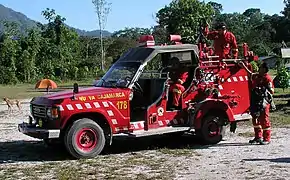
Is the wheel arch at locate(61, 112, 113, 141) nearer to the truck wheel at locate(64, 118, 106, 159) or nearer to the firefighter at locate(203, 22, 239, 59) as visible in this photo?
the truck wheel at locate(64, 118, 106, 159)

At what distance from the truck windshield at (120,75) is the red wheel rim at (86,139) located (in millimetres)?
1139

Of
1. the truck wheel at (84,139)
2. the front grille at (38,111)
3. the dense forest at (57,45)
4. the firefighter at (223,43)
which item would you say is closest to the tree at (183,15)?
the dense forest at (57,45)

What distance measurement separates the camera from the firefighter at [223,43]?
11.6m

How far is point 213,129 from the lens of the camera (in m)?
11.2

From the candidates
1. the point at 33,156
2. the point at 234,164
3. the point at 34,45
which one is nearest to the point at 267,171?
the point at 234,164

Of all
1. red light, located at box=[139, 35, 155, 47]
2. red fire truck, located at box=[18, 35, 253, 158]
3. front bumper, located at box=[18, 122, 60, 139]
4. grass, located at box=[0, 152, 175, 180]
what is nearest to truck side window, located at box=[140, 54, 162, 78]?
red fire truck, located at box=[18, 35, 253, 158]

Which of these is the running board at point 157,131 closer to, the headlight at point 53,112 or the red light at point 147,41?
the headlight at point 53,112

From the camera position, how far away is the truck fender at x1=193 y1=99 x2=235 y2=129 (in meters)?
11.0

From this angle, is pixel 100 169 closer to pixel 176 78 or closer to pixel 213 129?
pixel 176 78

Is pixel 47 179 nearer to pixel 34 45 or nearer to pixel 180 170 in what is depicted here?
pixel 180 170

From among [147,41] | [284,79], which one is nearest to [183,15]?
[284,79]

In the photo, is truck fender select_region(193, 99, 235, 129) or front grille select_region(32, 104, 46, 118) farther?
truck fender select_region(193, 99, 235, 129)

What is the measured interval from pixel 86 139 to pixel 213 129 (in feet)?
9.28

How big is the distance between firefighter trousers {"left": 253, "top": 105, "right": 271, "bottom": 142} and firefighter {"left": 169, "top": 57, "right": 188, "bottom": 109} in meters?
1.70
